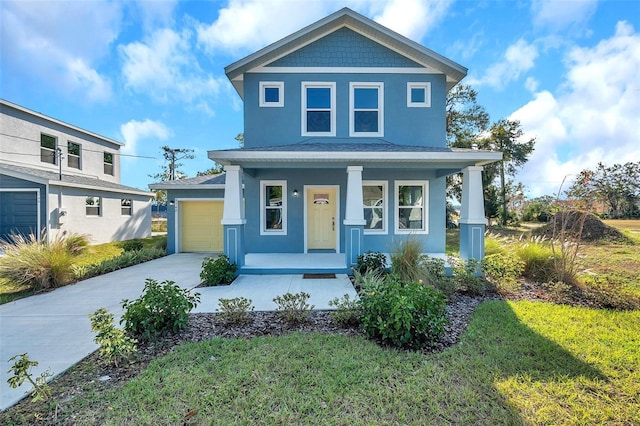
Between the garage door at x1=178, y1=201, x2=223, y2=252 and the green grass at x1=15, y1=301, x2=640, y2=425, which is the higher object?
the garage door at x1=178, y1=201, x2=223, y2=252

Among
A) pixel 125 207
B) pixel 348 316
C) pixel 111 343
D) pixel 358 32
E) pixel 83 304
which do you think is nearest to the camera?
pixel 111 343

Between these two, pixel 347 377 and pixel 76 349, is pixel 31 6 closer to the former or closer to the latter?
pixel 76 349

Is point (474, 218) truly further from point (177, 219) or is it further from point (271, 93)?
point (177, 219)

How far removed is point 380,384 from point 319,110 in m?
8.33

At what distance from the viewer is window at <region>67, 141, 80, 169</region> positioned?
15716mm

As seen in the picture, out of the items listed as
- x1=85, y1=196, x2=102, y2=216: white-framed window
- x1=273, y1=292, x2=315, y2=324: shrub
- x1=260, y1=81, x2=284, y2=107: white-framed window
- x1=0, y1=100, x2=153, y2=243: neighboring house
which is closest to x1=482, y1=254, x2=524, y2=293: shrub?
x1=273, y1=292, x2=315, y2=324: shrub

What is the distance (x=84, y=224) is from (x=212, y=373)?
15370mm

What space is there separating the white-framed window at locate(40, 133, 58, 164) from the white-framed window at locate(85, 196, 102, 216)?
3.09 m

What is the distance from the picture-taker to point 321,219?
984 cm

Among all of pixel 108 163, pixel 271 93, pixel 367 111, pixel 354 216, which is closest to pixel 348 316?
pixel 354 216

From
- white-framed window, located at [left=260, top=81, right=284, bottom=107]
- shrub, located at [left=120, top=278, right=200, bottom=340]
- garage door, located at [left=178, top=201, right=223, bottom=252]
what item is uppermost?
white-framed window, located at [left=260, top=81, right=284, bottom=107]

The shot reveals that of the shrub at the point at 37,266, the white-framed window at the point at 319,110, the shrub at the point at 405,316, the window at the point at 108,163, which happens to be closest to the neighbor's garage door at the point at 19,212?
the window at the point at 108,163

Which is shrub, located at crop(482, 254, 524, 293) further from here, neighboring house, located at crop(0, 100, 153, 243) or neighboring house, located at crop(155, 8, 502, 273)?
neighboring house, located at crop(0, 100, 153, 243)

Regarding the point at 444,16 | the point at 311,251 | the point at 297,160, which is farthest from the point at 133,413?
the point at 444,16
